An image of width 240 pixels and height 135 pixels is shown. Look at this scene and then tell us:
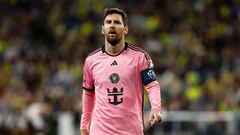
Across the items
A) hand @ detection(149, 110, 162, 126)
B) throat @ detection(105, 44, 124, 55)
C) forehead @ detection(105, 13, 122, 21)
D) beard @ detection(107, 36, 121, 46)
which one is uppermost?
forehead @ detection(105, 13, 122, 21)

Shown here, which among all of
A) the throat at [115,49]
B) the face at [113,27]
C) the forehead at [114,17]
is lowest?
the throat at [115,49]

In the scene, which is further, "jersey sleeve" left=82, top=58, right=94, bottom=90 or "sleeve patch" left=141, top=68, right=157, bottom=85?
"jersey sleeve" left=82, top=58, right=94, bottom=90

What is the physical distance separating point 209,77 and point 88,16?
4.62 m

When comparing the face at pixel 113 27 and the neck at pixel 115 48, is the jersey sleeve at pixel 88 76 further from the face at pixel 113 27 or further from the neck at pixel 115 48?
the face at pixel 113 27

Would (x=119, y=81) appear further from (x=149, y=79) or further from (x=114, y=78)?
(x=149, y=79)

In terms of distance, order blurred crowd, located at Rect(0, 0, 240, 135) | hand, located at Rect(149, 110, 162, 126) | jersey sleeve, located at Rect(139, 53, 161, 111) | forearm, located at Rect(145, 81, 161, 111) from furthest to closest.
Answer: blurred crowd, located at Rect(0, 0, 240, 135) < jersey sleeve, located at Rect(139, 53, 161, 111) < forearm, located at Rect(145, 81, 161, 111) < hand, located at Rect(149, 110, 162, 126)

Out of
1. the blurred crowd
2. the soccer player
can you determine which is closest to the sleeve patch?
the soccer player

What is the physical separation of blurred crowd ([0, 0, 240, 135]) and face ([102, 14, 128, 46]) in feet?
28.8

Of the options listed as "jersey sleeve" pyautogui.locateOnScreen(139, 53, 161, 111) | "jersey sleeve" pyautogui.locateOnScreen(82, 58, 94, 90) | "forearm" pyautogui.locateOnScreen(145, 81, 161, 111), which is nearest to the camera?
"forearm" pyautogui.locateOnScreen(145, 81, 161, 111)

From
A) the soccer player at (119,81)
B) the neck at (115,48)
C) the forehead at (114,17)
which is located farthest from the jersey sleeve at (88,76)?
the forehead at (114,17)

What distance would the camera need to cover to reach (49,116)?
656 inches

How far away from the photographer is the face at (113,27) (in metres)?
7.85

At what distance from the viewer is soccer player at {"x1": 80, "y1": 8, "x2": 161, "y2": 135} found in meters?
7.89

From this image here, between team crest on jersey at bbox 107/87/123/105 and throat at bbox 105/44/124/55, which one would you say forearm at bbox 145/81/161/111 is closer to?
team crest on jersey at bbox 107/87/123/105
